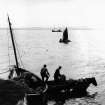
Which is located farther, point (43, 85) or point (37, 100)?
point (43, 85)

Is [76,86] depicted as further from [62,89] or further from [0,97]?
[0,97]

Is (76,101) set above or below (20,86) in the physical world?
below

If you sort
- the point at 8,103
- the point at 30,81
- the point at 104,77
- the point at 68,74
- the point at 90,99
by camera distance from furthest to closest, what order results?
1. the point at 68,74
2. the point at 104,77
3. the point at 90,99
4. the point at 30,81
5. the point at 8,103

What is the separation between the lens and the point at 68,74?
4047cm

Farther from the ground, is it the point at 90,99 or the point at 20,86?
the point at 20,86

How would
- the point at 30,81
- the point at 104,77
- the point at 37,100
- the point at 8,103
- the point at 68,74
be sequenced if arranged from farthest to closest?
the point at 68,74 < the point at 104,77 < the point at 30,81 < the point at 8,103 < the point at 37,100

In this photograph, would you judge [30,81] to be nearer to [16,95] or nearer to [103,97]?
[16,95]

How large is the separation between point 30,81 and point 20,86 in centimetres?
151

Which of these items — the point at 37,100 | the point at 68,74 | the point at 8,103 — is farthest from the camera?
the point at 68,74

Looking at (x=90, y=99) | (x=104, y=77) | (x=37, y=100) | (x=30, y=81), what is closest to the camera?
(x=37, y=100)

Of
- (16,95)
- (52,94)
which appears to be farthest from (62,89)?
(16,95)

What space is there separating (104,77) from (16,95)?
61.9ft

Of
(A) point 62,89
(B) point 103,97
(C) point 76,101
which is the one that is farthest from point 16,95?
(B) point 103,97

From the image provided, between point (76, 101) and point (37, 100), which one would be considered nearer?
point (37, 100)
